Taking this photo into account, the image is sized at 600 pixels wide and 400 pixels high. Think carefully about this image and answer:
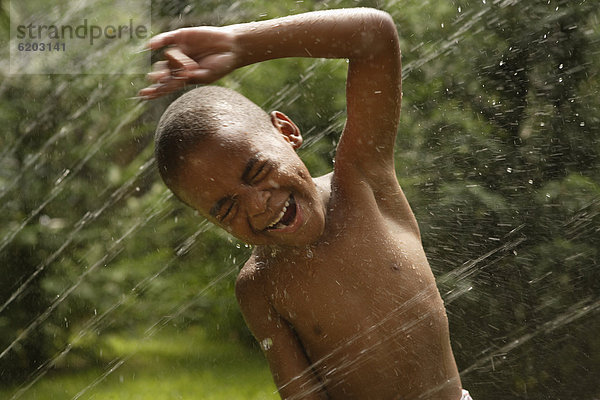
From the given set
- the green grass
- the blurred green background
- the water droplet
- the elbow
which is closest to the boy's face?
the water droplet

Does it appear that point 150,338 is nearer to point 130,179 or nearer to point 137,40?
point 130,179

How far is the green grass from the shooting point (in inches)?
163

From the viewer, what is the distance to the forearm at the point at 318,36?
173 centimetres

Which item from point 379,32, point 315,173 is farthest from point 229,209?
point 315,173

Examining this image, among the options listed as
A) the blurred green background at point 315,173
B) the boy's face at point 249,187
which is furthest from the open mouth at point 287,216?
the blurred green background at point 315,173

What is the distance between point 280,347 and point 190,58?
807 mm

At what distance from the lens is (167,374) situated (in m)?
4.35

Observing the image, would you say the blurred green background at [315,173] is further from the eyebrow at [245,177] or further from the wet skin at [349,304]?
the eyebrow at [245,177]

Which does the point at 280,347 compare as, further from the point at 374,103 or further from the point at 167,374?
the point at 167,374

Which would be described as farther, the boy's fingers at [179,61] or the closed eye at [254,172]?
the closed eye at [254,172]

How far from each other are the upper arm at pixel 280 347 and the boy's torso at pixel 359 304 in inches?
0.8

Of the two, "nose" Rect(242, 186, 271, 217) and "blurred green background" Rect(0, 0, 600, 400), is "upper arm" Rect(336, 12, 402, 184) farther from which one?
"blurred green background" Rect(0, 0, 600, 400)

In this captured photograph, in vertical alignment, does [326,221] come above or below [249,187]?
A: below

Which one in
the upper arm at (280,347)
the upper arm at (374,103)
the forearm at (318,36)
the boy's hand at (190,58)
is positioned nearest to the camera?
the boy's hand at (190,58)
